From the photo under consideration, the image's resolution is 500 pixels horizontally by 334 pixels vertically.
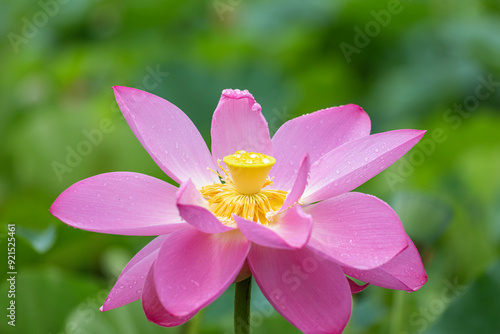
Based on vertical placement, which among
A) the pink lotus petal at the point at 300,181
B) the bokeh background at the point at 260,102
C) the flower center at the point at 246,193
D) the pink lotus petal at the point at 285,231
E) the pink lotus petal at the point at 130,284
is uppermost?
the pink lotus petal at the point at 300,181

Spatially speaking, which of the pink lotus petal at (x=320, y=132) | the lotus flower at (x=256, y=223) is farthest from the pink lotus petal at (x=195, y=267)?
the pink lotus petal at (x=320, y=132)

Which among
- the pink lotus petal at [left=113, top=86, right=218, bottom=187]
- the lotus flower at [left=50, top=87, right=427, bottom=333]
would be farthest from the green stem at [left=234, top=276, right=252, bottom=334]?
the pink lotus petal at [left=113, top=86, right=218, bottom=187]

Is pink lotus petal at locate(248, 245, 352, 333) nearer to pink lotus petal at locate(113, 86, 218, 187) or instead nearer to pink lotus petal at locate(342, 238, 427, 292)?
pink lotus petal at locate(342, 238, 427, 292)

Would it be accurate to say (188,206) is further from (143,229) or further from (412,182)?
(412,182)

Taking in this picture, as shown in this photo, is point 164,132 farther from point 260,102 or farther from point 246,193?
point 260,102

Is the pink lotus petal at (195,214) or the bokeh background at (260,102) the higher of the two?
the pink lotus petal at (195,214)

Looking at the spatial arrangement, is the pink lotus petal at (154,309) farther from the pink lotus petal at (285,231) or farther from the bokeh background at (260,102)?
the bokeh background at (260,102)
